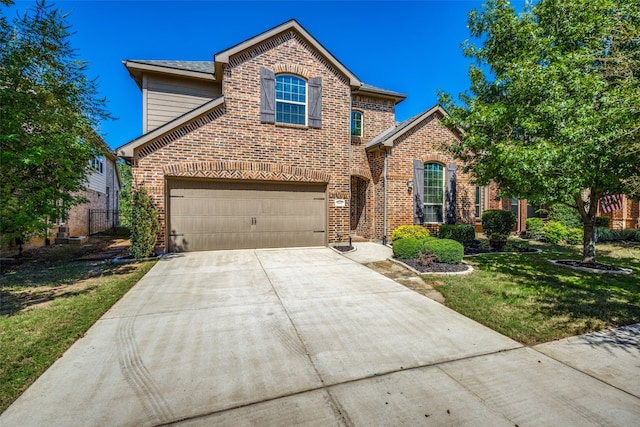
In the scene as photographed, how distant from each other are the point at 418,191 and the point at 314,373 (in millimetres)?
10354

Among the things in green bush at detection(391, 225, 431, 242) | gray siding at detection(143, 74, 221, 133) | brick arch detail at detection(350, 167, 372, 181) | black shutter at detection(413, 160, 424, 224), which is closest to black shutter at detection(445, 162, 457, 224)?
black shutter at detection(413, 160, 424, 224)

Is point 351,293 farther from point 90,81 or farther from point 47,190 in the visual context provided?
point 90,81

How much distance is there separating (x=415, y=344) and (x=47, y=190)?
353 inches

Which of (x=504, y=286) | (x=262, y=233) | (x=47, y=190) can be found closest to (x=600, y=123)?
(x=504, y=286)

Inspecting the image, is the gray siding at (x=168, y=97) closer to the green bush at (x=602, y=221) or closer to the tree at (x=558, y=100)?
the tree at (x=558, y=100)

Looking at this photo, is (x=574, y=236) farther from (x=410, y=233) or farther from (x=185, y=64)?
(x=185, y=64)

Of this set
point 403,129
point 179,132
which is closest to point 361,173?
point 403,129

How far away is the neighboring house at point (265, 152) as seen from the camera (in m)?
9.38

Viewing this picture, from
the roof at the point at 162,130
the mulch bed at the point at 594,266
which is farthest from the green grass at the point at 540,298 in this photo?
the roof at the point at 162,130

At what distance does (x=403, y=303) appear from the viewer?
495 centimetres

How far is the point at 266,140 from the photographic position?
33.1 ft

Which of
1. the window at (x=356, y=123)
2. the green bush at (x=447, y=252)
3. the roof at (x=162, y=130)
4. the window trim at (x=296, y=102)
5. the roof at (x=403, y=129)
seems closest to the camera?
the green bush at (x=447, y=252)

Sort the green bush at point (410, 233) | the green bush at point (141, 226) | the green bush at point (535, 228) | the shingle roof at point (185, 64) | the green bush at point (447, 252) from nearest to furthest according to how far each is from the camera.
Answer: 1. the green bush at point (447, 252)
2. the green bush at point (141, 226)
3. the green bush at point (410, 233)
4. the shingle roof at point (185, 64)
5. the green bush at point (535, 228)

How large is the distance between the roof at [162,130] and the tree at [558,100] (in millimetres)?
7670
